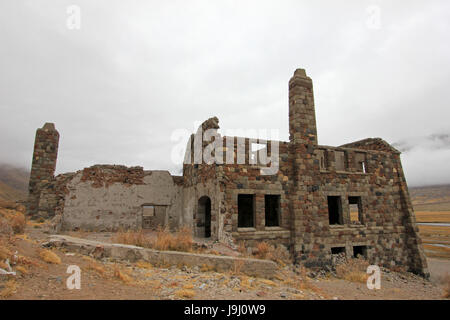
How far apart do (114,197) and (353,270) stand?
41.5ft

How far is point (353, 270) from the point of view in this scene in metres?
11.2

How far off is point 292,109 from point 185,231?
8.06 meters

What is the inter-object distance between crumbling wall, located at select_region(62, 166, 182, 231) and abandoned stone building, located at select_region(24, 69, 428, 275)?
0.05 meters

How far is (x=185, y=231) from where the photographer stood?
29.5 ft

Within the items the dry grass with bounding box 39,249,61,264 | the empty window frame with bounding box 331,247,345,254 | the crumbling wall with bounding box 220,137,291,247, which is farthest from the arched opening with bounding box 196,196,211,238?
the dry grass with bounding box 39,249,61,264

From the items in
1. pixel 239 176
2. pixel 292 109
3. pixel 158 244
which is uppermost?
pixel 292 109

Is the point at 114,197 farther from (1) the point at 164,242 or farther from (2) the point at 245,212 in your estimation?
(1) the point at 164,242

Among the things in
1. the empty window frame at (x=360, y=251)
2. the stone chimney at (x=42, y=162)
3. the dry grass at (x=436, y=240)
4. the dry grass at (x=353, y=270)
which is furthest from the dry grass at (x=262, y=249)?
the dry grass at (x=436, y=240)

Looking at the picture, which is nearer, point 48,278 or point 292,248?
point 48,278

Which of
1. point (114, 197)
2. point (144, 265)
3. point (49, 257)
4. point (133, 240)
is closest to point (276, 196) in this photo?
point (133, 240)

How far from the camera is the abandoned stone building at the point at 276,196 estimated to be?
11.1m

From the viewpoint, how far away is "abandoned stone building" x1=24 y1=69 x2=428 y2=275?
1115 cm
